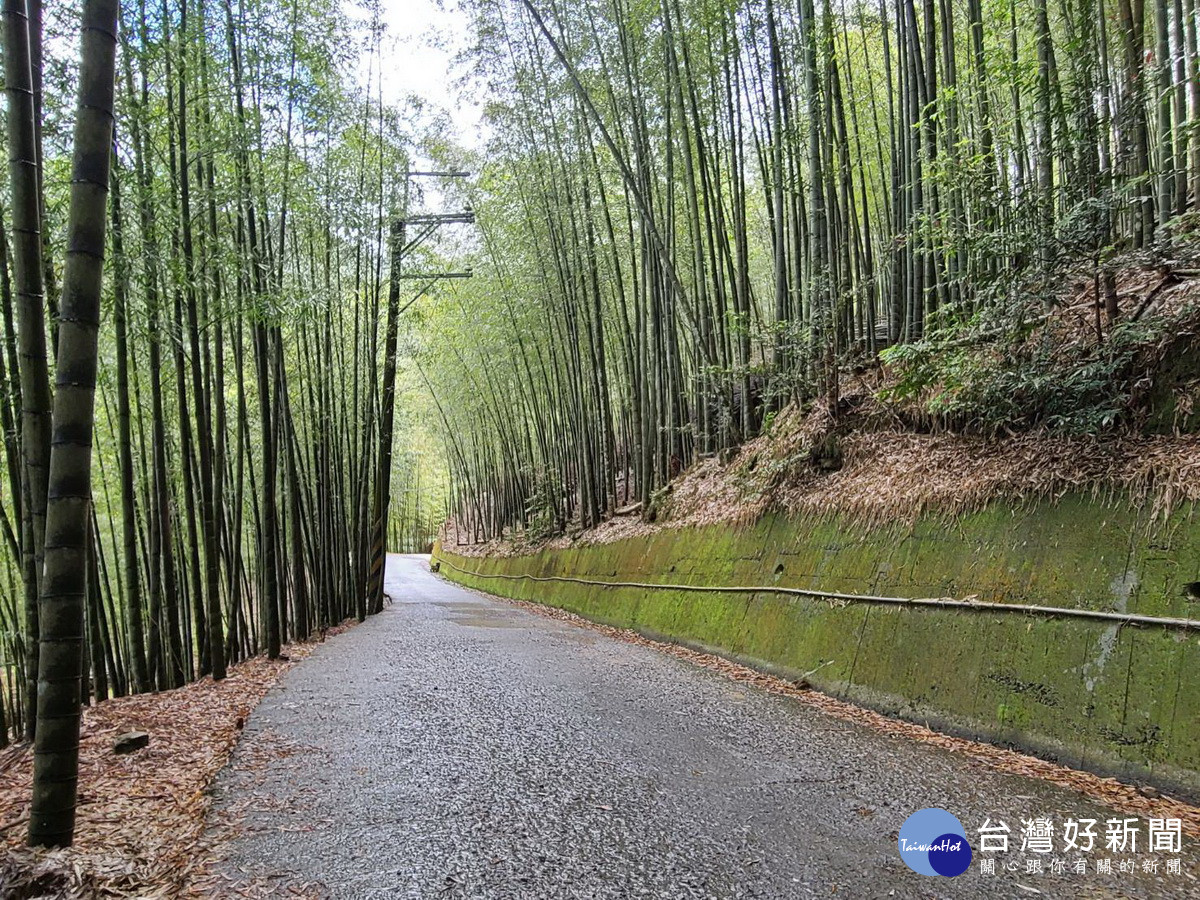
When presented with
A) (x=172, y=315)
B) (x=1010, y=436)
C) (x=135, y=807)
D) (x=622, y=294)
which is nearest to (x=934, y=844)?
(x=1010, y=436)

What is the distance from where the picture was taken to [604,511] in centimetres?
907

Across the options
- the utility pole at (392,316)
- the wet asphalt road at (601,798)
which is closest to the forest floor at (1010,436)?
the wet asphalt road at (601,798)

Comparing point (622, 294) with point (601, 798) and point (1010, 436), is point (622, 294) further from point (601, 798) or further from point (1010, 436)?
point (601, 798)

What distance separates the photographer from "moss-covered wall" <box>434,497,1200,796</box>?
2094 millimetres

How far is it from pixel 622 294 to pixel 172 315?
12.7ft

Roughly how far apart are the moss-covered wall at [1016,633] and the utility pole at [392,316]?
216 inches

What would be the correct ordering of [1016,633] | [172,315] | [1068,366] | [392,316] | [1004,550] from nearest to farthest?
[1016,633], [1004,550], [1068,366], [172,315], [392,316]

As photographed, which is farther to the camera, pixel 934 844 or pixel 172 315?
pixel 172 315

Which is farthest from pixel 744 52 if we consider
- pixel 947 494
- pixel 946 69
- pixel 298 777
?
pixel 298 777

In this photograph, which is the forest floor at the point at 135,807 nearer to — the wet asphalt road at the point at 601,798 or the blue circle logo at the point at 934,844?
the wet asphalt road at the point at 601,798

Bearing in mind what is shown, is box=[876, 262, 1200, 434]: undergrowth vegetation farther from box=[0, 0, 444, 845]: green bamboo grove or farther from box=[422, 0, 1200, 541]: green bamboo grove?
box=[0, 0, 444, 845]: green bamboo grove

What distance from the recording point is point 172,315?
14.4 feet

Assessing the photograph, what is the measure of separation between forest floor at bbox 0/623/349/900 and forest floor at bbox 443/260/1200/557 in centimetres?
300

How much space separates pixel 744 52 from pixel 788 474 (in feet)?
10.9
